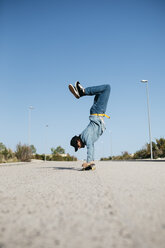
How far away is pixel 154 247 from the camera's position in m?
0.87

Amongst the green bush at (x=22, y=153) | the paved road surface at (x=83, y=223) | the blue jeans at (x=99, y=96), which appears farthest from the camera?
the green bush at (x=22, y=153)

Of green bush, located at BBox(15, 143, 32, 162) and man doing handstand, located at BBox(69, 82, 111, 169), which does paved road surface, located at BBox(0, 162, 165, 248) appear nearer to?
man doing handstand, located at BBox(69, 82, 111, 169)

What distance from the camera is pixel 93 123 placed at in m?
5.42

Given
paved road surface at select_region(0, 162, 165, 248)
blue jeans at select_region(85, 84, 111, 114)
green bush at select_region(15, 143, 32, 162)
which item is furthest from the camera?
green bush at select_region(15, 143, 32, 162)

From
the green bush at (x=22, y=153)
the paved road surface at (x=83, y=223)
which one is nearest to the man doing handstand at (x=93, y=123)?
the paved road surface at (x=83, y=223)

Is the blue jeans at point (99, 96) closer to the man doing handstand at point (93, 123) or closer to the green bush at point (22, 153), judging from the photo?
the man doing handstand at point (93, 123)

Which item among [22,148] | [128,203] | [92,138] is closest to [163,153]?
[22,148]

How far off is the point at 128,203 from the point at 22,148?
1762 centimetres

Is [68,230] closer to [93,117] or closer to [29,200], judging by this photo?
[29,200]

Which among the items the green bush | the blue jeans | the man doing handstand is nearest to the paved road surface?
the man doing handstand

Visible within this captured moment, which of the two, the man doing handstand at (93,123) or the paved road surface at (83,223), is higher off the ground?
the man doing handstand at (93,123)

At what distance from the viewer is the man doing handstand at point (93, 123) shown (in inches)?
208

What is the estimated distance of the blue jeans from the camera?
17.2 ft

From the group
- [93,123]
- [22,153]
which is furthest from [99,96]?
[22,153]
